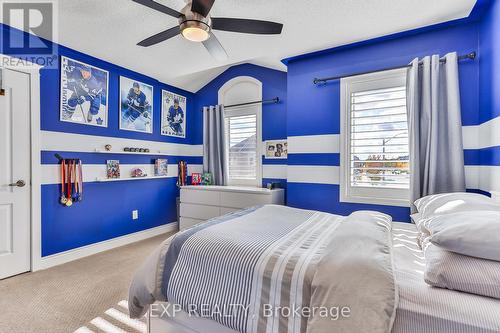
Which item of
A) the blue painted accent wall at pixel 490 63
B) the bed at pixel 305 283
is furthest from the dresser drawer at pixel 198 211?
the blue painted accent wall at pixel 490 63

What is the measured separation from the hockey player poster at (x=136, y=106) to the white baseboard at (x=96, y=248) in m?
1.56

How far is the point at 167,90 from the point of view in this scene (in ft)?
13.4

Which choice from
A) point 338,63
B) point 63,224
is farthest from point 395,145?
point 63,224

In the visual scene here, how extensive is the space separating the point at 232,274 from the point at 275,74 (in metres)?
3.18

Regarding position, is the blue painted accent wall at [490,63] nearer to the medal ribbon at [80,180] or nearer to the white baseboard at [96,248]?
the medal ribbon at [80,180]

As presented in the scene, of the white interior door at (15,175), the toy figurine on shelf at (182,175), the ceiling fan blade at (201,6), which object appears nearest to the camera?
→ the ceiling fan blade at (201,6)

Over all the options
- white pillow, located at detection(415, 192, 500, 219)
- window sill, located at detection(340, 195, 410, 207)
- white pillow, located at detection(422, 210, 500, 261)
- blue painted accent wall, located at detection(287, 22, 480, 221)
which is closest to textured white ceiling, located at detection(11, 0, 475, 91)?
blue painted accent wall, located at detection(287, 22, 480, 221)

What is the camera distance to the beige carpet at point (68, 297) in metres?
1.75

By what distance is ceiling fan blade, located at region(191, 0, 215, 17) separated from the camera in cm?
155

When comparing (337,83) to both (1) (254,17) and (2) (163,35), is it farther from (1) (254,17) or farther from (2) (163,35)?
(2) (163,35)

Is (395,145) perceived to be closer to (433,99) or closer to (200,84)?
(433,99)

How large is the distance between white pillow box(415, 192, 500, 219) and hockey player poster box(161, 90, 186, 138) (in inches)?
143

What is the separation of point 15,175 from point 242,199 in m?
2.47

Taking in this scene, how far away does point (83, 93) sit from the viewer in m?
2.99
